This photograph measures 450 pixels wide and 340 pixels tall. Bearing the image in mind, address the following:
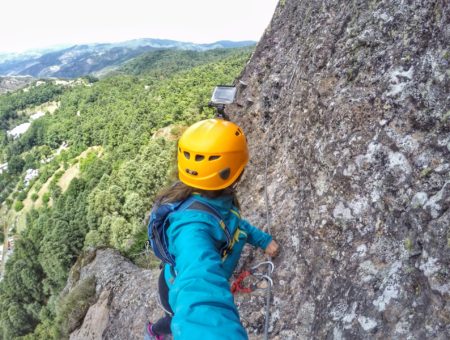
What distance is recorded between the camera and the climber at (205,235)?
201cm

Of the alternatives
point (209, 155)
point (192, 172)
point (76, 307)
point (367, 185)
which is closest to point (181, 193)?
point (192, 172)

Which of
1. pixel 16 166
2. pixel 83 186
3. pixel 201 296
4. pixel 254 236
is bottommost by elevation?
pixel 16 166

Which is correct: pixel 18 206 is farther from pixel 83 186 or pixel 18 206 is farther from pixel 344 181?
pixel 344 181

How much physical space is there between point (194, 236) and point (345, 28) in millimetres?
5311

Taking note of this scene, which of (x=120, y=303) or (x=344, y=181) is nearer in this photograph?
(x=344, y=181)

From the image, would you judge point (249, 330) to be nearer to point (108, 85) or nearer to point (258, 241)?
point (258, 241)

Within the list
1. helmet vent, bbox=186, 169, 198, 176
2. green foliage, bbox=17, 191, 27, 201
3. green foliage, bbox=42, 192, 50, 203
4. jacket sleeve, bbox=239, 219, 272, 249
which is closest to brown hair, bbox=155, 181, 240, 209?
helmet vent, bbox=186, 169, 198, 176

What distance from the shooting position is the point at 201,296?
208 cm

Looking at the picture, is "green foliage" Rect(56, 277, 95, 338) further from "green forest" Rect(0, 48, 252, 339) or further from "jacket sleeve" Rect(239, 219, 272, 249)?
"jacket sleeve" Rect(239, 219, 272, 249)

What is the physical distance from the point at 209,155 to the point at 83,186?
76533 mm

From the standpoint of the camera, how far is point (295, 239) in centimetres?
548

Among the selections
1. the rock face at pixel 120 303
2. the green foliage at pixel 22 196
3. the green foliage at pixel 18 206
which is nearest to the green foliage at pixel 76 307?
the rock face at pixel 120 303

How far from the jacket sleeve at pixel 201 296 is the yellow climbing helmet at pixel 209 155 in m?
0.62

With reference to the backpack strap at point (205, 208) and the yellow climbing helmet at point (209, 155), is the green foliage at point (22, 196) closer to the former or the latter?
the yellow climbing helmet at point (209, 155)
